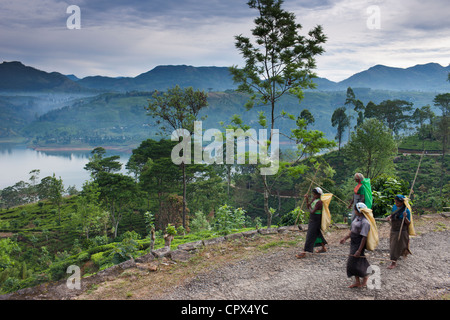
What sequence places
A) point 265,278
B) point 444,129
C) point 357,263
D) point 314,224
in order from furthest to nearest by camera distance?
point 444,129, point 314,224, point 265,278, point 357,263

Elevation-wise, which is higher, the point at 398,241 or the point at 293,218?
the point at 398,241

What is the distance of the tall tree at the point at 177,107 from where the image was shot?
18.6 m

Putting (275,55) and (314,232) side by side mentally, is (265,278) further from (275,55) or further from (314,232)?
(275,55)

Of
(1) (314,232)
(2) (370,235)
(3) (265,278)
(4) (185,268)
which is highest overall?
(2) (370,235)

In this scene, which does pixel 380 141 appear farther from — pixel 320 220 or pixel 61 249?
pixel 61 249

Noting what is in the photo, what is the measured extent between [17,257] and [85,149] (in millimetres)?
171175

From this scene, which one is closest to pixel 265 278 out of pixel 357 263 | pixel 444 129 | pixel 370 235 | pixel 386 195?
pixel 357 263

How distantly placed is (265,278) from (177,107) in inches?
577

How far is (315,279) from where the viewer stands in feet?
19.7

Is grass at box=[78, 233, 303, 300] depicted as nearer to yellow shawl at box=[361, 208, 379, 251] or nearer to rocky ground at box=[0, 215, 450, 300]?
rocky ground at box=[0, 215, 450, 300]

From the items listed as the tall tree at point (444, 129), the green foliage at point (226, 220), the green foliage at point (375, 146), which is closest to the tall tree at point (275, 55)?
the green foliage at point (226, 220)
